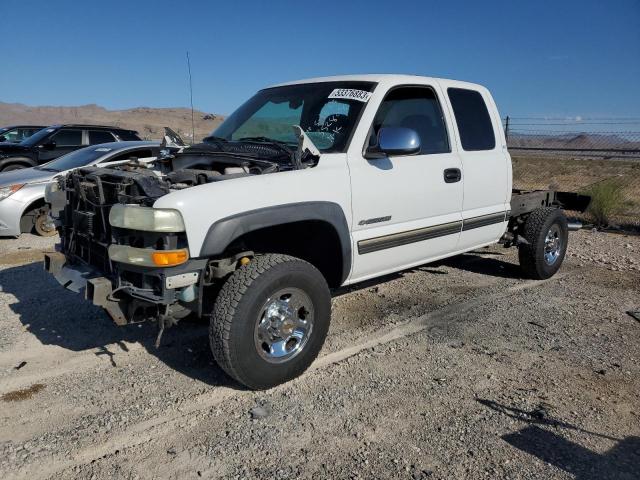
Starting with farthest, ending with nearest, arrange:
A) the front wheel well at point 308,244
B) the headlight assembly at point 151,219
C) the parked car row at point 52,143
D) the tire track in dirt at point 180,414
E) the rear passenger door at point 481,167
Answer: the parked car row at point 52,143 < the rear passenger door at point 481,167 < the front wheel well at point 308,244 < the headlight assembly at point 151,219 < the tire track in dirt at point 180,414

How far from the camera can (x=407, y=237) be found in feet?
14.7

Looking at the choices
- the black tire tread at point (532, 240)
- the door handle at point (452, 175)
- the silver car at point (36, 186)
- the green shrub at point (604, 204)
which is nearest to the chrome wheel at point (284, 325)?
the door handle at point (452, 175)

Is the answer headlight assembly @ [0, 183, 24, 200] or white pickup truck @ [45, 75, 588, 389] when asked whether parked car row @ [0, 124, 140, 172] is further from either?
white pickup truck @ [45, 75, 588, 389]

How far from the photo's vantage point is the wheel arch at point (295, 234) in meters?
3.27

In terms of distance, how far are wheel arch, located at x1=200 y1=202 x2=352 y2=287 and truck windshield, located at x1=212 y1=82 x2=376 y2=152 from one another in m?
0.60

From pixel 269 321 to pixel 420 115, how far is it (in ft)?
7.81

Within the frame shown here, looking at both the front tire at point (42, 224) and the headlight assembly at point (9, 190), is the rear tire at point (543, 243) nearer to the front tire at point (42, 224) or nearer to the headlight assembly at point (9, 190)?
the front tire at point (42, 224)

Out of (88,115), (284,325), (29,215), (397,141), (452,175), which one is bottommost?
(284,325)

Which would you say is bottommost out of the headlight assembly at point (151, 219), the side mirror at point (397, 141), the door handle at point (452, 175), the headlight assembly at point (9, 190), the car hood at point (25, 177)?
the headlight assembly at point (9, 190)

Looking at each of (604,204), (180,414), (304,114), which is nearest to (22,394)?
(180,414)

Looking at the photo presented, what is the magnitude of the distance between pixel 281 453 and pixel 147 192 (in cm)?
168

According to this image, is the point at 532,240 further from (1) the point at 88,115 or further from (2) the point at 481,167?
(1) the point at 88,115

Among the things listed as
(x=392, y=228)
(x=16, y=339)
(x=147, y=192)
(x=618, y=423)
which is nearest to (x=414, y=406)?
(x=618, y=423)

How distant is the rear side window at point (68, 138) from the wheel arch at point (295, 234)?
32.3ft
